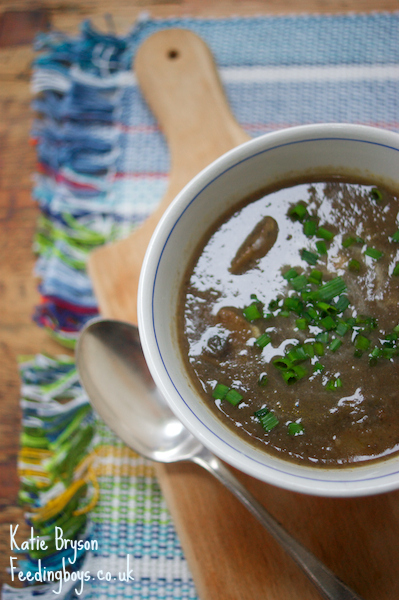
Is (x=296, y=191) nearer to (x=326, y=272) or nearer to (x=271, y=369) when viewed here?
(x=326, y=272)

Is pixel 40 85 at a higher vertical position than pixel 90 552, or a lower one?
higher

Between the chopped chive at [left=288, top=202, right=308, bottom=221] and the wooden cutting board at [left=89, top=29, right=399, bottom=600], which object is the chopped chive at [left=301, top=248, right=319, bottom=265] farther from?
the wooden cutting board at [left=89, top=29, right=399, bottom=600]

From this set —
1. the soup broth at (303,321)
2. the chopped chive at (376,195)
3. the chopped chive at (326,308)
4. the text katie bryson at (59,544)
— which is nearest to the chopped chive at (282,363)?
the soup broth at (303,321)

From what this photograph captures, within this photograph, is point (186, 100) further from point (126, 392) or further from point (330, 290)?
point (126, 392)

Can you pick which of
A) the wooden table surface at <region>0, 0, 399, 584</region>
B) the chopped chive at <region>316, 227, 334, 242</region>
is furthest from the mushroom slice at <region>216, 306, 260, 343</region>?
the wooden table surface at <region>0, 0, 399, 584</region>

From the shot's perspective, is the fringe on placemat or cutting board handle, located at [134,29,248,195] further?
cutting board handle, located at [134,29,248,195]

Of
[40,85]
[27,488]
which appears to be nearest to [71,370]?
[27,488]
